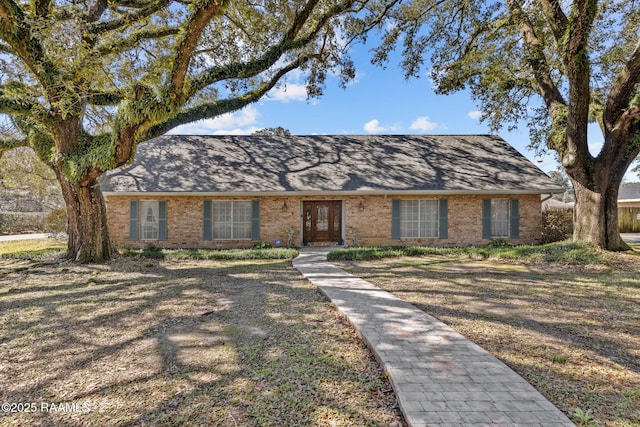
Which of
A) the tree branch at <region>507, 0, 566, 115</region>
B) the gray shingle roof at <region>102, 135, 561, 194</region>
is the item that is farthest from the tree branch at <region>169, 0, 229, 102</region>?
the tree branch at <region>507, 0, 566, 115</region>

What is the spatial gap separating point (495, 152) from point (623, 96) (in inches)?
242

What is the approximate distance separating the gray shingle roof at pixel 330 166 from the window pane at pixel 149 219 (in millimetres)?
769

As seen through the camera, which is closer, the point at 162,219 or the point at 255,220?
the point at 162,219

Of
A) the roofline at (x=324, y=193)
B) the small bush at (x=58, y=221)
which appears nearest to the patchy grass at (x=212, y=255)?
the roofline at (x=324, y=193)

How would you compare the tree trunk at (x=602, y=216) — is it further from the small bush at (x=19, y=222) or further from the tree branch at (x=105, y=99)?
the small bush at (x=19, y=222)

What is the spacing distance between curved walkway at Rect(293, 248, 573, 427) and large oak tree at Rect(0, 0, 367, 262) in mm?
5884

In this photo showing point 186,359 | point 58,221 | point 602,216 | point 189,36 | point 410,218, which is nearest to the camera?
point 186,359

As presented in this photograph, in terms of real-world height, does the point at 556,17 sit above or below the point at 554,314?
above

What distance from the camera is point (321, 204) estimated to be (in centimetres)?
1355

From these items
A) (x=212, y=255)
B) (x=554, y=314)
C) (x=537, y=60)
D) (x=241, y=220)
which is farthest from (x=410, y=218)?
(x=554, y=314)

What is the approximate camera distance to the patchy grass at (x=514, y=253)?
9.20 m

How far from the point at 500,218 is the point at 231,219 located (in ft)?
35.7

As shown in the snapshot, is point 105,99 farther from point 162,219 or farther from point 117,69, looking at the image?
point 162,219

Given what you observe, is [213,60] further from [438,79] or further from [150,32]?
[438,79]
